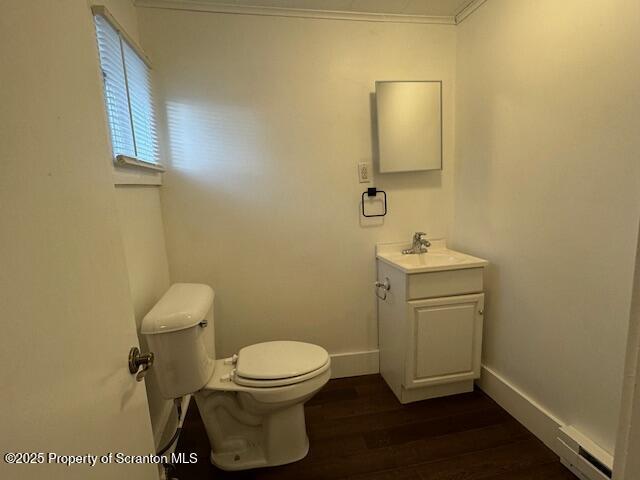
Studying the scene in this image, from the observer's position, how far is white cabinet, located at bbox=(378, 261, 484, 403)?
5.56 feet

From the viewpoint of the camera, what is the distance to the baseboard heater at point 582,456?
1.20 metres

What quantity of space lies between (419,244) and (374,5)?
1374mm

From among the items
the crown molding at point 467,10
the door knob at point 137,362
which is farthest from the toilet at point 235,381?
the crown molding at point 467,10

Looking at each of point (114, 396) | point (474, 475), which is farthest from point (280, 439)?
point (114, 396)

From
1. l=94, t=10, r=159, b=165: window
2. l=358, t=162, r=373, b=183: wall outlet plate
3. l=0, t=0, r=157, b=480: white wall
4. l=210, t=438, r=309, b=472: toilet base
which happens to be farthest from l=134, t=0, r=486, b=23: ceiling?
l=210, t=438, r=309, b=472: toilet base

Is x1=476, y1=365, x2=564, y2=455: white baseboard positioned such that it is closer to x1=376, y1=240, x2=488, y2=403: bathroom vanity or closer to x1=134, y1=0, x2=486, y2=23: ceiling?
x1=376, y1=240, x2=488, y2=403: bathroom vanity

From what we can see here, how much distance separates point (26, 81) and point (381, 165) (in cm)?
166

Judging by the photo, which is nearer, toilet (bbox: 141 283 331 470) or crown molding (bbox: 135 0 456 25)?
toilet (bbox: 141 283 331 470)

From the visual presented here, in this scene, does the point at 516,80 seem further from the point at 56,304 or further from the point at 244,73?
the point at 56,304

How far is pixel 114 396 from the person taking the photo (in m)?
0.64

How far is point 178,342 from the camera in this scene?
121 centimetres

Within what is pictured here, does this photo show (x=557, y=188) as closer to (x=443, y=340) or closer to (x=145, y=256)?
(x=443, y=340)

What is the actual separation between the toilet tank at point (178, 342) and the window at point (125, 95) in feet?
1.93

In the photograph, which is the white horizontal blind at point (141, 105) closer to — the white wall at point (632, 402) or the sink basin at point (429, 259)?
the sink basin at point (429, 259)
